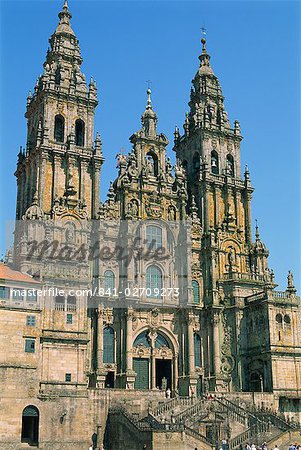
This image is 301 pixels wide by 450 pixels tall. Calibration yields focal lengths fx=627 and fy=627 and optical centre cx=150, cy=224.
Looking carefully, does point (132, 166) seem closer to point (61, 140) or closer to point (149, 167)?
point (149, 167)

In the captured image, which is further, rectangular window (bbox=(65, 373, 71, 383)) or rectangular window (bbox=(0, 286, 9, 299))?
rectangular window (bbox=(65, 373, 71, 383))

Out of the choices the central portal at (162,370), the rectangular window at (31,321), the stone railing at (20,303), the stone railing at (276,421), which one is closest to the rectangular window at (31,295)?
the stone railing at (20,303)

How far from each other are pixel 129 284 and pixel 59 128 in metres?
15.7

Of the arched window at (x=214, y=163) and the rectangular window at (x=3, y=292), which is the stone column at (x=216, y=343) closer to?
the arched window at (x=214, y=163)

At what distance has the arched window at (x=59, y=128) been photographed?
55594mm

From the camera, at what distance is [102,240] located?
170 ft

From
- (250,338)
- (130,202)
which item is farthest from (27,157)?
(250,338)

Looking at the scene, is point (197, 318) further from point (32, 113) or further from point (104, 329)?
point (32, 113)

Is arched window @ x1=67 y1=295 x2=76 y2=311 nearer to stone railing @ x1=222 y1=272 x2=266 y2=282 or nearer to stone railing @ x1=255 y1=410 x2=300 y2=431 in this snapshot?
stone railing @ x1=255 y1=410 x2=300 y2=431

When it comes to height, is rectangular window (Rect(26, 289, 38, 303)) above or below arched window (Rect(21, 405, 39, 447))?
above

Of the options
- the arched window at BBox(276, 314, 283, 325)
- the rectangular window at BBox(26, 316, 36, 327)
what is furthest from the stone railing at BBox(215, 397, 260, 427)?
the rectangular window at BBox(26, 316, 36, 327)

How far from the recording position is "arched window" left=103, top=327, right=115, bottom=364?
164 ft

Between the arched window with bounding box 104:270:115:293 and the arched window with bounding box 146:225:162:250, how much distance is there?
4578mm

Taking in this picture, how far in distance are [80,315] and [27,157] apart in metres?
18.1
